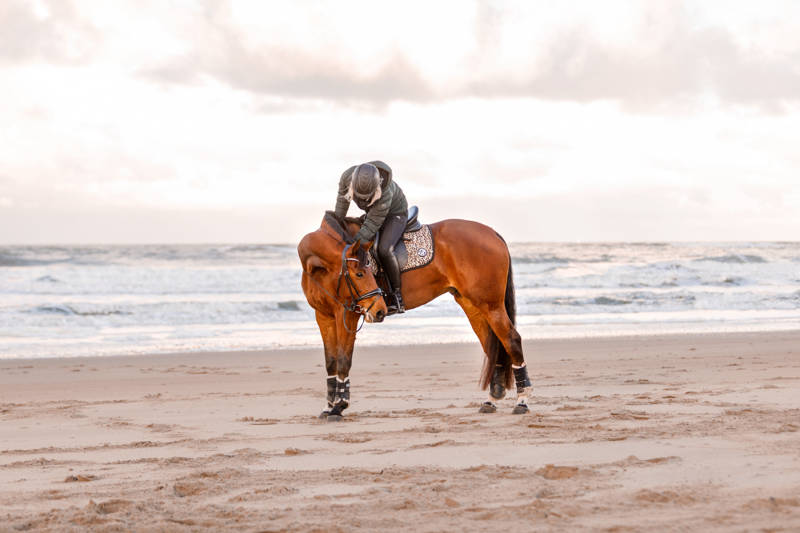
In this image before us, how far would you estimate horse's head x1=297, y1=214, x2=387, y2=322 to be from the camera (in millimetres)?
7082

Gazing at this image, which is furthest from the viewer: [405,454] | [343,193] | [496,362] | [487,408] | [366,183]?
[496,362]

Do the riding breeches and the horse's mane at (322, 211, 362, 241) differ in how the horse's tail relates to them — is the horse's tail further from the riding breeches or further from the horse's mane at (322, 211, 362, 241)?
the horse's mane at (322, 211, 362, 241)

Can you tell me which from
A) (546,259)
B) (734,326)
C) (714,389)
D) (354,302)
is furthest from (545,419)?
(546,259)

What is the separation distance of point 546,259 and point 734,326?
30721 millimetres

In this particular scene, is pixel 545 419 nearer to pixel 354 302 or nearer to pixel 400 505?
pixel 354 302

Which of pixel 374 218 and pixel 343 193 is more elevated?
pixel 343 193

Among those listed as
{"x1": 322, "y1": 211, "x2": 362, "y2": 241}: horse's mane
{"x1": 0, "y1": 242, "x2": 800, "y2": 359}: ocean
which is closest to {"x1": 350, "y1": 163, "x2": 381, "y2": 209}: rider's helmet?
{"x1": 322, "y1": 211, "x2": 362, "y2": 241}: horse's mane

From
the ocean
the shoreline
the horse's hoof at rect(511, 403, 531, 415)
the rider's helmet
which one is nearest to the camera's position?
the rider's helmet

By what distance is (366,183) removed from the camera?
699 cm

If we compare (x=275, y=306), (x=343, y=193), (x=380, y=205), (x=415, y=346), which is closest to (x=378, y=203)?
(x=380, y=205)

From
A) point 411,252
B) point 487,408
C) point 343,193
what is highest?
point 343,193

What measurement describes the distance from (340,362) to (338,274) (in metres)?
0.78

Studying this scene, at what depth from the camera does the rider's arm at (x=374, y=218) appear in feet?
23.2

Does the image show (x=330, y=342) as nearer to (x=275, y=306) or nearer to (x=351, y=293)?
(x=351, y=293)
